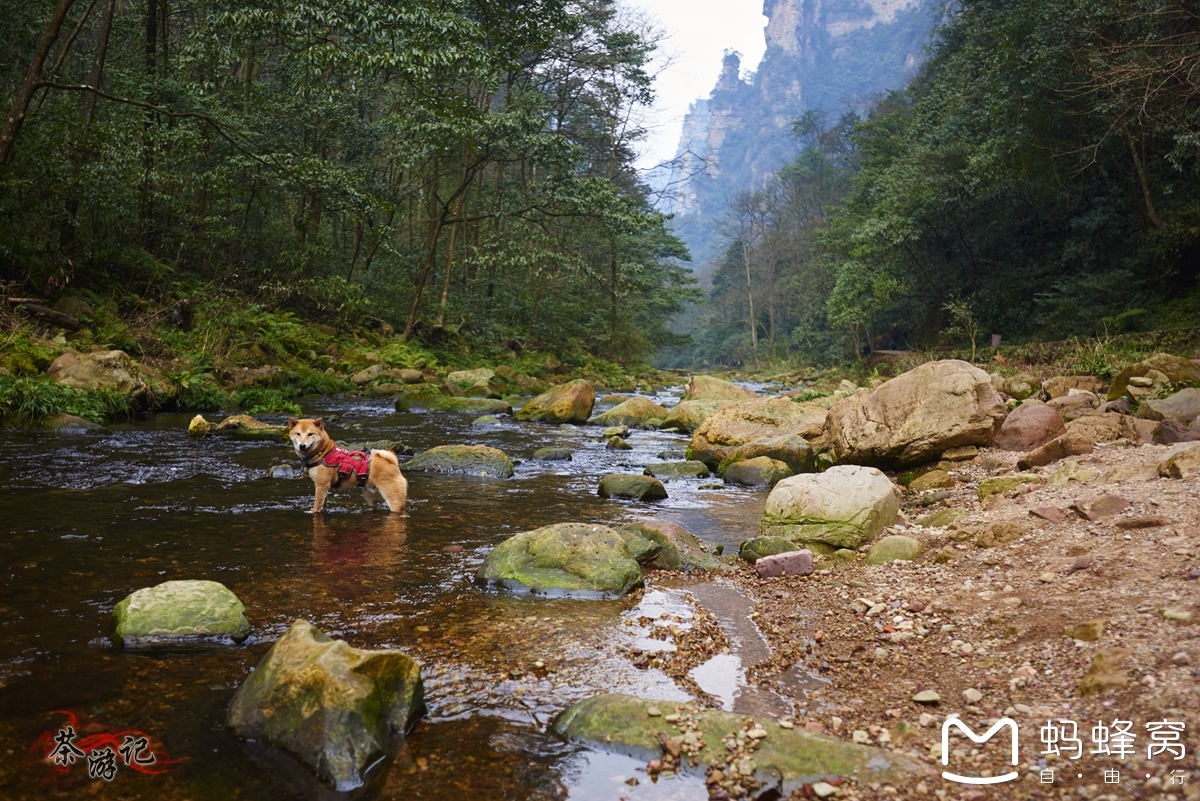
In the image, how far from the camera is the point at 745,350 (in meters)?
58.6

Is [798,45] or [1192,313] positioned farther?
[798,45]

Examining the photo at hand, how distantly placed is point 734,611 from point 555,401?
11.9m

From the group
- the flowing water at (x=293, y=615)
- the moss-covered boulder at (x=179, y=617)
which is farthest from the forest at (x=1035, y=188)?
the moss-covered boulder at (x=179, y=617)

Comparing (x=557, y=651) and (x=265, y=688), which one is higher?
(x=265, y=688)

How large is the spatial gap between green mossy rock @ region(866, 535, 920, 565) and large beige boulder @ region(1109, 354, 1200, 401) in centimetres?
669

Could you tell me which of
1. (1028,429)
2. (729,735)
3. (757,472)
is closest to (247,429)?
(757,472)

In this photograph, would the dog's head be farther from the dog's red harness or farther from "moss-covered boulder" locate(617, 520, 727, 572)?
"moss-covered boulder" locate(617, 520, 727, 572)

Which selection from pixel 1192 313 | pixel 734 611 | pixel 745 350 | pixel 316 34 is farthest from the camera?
pixel 745 350

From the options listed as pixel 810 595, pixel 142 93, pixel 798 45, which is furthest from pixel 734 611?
pixel 798 45

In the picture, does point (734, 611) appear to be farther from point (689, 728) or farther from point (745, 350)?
point (745, 350)

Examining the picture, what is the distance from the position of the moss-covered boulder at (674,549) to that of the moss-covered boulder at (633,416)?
33.1 ft

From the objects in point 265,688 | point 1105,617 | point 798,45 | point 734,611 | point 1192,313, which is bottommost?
point 734,611

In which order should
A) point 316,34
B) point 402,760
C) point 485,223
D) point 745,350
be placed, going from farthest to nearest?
point 745,350 → point 485,223 → point 316,34 → point 402,760

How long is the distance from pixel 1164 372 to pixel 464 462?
9756 mm
